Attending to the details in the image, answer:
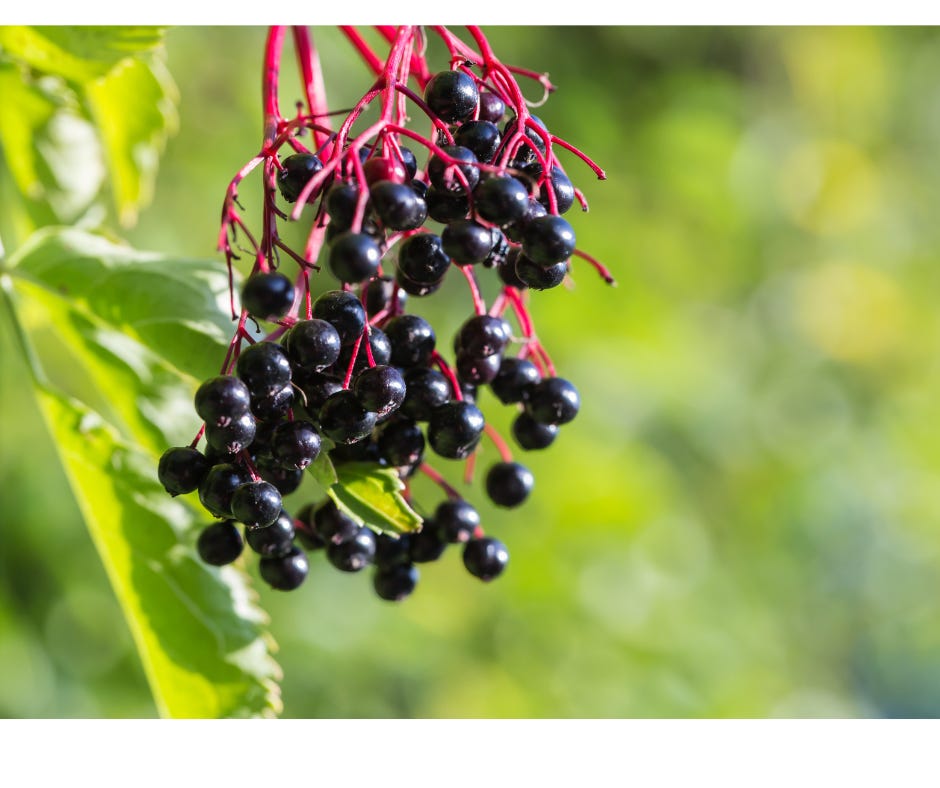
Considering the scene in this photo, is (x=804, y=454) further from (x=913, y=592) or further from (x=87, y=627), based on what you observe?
(x=87, y=627)

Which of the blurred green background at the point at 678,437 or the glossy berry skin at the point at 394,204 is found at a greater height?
the blurred green background at the point at 678,437

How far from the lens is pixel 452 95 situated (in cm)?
119

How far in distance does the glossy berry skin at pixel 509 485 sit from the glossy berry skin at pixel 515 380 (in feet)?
0.62

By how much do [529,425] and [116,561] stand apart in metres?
0.69

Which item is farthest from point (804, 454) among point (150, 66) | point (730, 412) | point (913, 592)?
point (150, 66)

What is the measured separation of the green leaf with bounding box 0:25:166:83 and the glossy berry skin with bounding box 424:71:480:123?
2.11 ft

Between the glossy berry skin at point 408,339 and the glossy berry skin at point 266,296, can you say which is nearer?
the glossy berry skin at point 266,296

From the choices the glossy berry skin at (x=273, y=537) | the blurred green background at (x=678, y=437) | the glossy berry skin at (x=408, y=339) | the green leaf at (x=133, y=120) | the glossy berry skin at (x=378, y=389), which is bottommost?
the glossy berry skin at (x=273, y=537)

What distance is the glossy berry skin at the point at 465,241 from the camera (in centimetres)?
110

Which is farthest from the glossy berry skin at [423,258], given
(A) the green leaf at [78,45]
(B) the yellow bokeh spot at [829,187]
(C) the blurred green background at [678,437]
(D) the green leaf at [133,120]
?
(B) the yellow bokeh spot at [829,187]

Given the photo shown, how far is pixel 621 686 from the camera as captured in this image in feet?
11.8

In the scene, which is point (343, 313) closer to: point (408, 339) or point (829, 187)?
point (408, 339)

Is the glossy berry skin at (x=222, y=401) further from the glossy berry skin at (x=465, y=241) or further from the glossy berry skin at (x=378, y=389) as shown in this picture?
the glossy berry skin at (x=465, y=241)

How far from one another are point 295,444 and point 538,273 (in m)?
0.35
